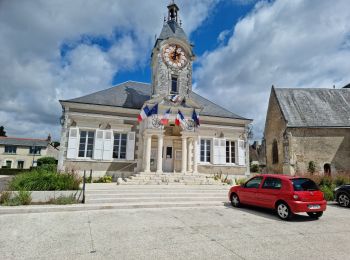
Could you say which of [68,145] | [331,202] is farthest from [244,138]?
[68,145]

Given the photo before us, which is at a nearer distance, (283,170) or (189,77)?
(189,77)

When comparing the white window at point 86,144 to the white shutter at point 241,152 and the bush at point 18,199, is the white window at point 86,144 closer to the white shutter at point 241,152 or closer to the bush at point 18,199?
the bush at point 18,199

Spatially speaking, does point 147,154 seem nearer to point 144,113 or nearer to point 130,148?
point 130,148

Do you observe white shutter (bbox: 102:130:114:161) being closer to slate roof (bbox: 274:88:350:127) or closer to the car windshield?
the car windshield

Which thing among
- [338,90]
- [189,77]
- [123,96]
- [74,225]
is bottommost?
[74,225]

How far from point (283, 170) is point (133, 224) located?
58.7 feet

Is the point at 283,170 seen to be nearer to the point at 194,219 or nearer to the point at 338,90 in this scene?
the point at 338,90

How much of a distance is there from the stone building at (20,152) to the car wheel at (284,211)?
127 ft

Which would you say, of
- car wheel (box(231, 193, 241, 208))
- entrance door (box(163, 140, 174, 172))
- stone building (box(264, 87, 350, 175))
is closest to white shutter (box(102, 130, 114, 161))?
entrance door (box(163, 140, 174, 172))

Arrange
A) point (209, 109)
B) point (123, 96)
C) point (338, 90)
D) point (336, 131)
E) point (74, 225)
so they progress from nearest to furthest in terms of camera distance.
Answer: point (74, 225) → point (123, 96) → point (209, 109) → point (336, 131) → point (338, 90)

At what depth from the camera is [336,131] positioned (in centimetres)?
1950

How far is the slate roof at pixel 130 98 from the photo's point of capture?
15.4 metres

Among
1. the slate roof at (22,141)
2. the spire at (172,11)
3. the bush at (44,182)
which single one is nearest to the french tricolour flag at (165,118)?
the bush at (44,182)

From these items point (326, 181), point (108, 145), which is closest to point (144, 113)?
point (108, 145)
